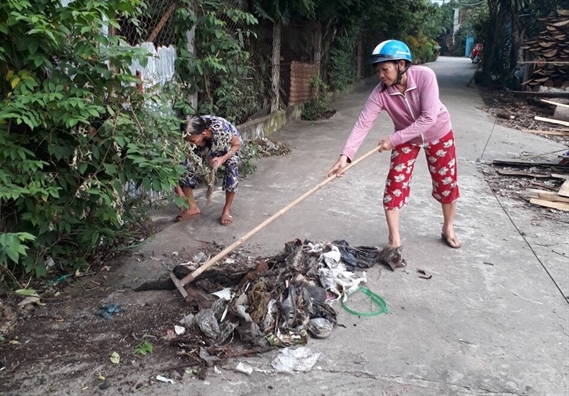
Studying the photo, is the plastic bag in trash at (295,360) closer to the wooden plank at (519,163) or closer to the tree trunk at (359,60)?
the wooden plank at (519,163)

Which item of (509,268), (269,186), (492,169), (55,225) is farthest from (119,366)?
(492,169)

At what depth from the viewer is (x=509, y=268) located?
4070 millimetres

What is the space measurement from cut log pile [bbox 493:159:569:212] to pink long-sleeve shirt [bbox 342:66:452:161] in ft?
7.52

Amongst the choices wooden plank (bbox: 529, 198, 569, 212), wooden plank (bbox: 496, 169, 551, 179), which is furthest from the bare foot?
wooden plank (bbox: 496, 169, 551, 179)

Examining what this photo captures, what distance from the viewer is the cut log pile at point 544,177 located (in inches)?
222

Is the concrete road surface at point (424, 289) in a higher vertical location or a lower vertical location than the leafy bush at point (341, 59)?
lower

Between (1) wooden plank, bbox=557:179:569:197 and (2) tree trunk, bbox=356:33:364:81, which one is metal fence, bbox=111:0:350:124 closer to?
(1) wooden plank, bbox=557:179:569:197

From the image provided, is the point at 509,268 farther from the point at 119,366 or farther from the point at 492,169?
the point at 492,169

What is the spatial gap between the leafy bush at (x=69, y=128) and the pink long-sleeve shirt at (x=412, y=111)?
1.42 metres

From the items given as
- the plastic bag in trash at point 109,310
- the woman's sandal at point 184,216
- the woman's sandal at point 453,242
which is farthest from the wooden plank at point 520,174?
the plastic bag in trash at point 109,310

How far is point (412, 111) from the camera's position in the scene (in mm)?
3924

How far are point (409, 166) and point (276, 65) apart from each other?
239 inches

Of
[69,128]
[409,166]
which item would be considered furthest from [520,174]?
[69,128]

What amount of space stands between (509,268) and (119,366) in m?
2.99
